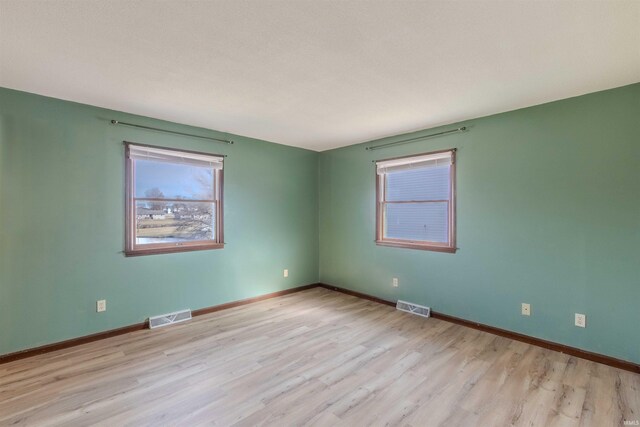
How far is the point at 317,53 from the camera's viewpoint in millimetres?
2023

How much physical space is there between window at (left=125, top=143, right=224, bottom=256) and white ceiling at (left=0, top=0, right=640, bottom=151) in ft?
2.06

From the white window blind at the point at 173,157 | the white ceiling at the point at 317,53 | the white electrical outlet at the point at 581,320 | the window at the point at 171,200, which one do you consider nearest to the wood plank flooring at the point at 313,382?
the white electrical outlet at the point at 581,320

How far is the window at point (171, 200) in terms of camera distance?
3334mm

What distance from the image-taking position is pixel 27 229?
8.84 ft

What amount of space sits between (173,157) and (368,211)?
278 centimetres

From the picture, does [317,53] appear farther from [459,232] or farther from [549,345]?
[549,345]

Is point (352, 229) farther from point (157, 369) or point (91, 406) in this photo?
point (91, 406)

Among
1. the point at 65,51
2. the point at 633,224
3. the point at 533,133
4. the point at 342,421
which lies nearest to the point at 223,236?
the point at 65,51

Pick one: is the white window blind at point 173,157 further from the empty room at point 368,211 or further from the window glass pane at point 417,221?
the window glass pane at point 417,221

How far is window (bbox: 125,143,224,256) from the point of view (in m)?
3.33

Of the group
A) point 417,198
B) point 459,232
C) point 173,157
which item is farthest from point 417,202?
point 173,157

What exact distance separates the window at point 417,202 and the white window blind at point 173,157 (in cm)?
233

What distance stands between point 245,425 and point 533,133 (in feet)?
11.8

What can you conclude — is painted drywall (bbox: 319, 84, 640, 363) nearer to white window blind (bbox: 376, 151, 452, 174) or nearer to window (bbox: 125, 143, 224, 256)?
white window blind (bbox: 376, 151, 452, 174)
